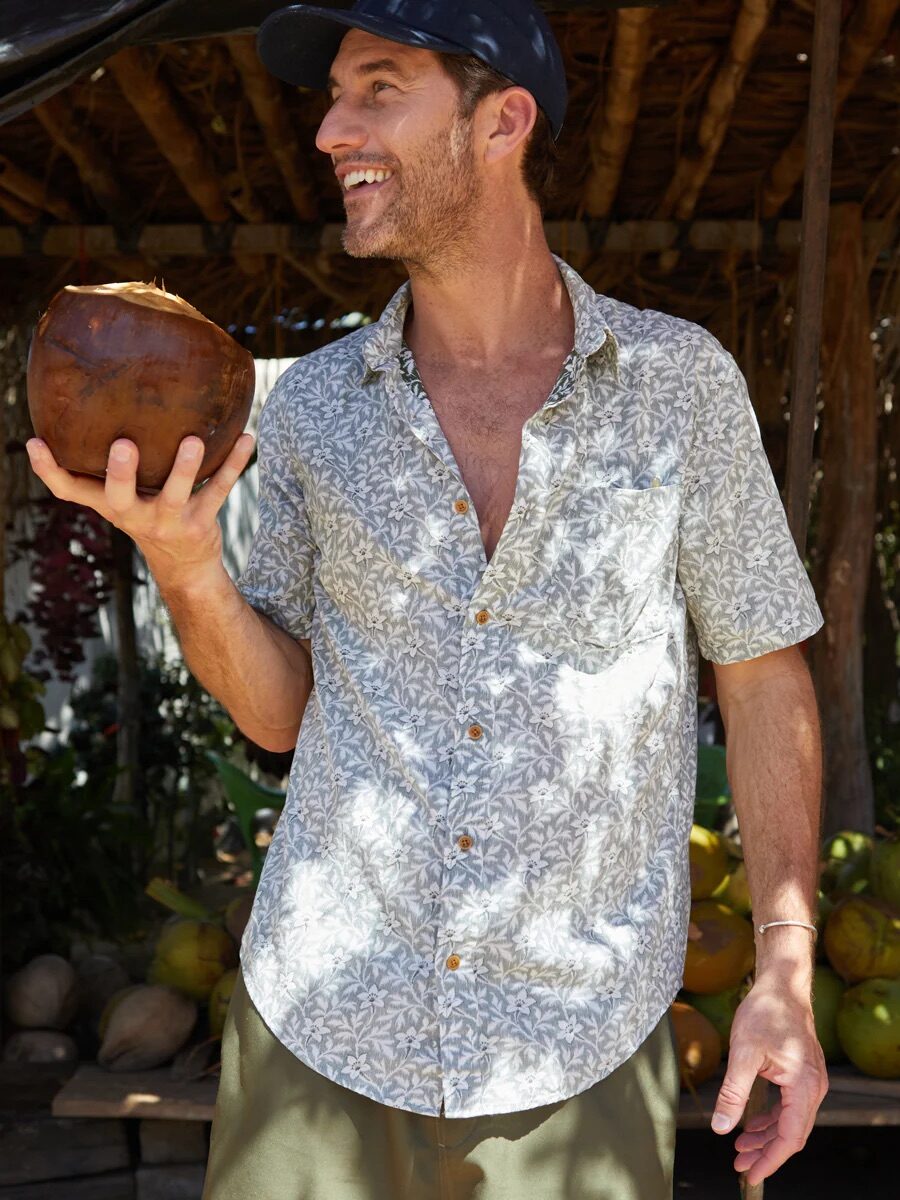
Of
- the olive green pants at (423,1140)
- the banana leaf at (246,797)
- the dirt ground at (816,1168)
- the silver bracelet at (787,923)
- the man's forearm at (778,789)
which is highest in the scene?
the man's forearm at (778,789)

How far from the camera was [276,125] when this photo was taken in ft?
11.7

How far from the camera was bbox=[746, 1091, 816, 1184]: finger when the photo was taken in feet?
4.84

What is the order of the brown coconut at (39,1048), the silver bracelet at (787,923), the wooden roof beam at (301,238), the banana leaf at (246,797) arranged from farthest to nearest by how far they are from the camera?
1. the wooden roof beam at (301,238)
2. the banana leaf at (246,797)
3. the brown coconut at (39,1048)
4. the silver bracelet at (787,923)

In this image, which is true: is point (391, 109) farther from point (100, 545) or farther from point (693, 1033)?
point (100, 545)

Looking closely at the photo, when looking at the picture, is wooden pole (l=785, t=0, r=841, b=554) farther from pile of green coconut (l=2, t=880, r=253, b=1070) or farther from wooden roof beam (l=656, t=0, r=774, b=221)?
pile of green coconut (l=2, t=880, r=253, b=1070)

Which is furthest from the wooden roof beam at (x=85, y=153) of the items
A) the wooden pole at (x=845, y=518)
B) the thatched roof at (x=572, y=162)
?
the wooden pole at (x=845, y=518)

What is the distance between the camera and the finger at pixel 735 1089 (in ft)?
4.77

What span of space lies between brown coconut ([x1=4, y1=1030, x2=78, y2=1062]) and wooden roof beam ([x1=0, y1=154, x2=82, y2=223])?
89.3 inches

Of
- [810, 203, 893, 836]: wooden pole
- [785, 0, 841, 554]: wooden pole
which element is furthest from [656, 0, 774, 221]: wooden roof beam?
[785, 0, 841, 554]: wooden pole

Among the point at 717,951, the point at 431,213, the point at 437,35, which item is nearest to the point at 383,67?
the point at 437,35

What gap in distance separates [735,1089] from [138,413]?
90 centimetres

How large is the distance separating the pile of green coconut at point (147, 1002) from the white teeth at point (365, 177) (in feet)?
7.06

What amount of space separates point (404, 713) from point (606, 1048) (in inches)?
16.5

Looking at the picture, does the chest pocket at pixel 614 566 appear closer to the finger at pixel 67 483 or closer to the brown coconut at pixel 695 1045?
the finger at pixel 67 483
